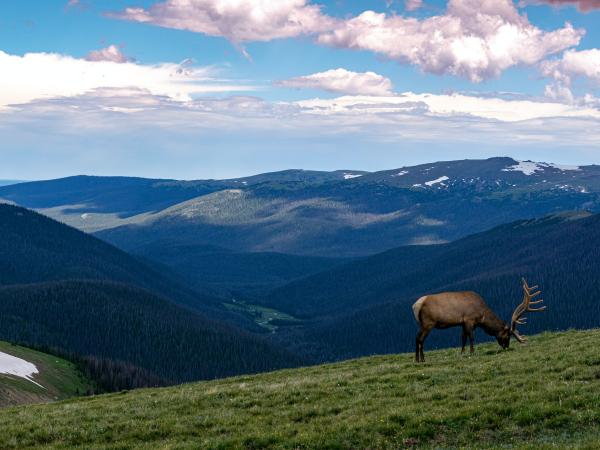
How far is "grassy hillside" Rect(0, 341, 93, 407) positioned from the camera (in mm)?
70500

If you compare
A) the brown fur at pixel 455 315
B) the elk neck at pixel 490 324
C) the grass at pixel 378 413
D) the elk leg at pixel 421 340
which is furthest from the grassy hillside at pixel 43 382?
the elk neck at pixel 490 324

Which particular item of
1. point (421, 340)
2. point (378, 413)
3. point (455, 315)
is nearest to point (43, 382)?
point (421, 340)

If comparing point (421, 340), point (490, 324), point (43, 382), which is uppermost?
point (490, 324)

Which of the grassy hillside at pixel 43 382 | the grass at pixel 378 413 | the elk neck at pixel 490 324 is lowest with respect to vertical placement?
the grassy hillside at pixel 43 382

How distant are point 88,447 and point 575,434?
1598cm

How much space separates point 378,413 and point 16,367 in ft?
214

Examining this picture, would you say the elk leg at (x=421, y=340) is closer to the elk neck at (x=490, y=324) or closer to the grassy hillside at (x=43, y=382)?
the elk neck at (x=490, y=324)

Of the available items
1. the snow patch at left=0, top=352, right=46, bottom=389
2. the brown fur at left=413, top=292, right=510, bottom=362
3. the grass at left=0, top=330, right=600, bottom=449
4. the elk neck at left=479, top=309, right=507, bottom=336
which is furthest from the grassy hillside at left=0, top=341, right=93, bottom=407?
the elk neck at left=479, top=309, right=507, bottom=336

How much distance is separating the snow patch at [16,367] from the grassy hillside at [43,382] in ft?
2.99

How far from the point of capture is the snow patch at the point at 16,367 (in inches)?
3159

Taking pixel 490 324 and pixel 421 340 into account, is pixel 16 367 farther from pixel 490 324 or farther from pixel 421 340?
pixel 490 324

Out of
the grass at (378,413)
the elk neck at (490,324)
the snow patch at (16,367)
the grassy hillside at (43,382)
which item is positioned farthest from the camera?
the snow patch at (16,367)

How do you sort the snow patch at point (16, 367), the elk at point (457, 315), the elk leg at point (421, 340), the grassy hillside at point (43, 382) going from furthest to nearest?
the snow patch at point (16, 367), the grassy hillside at point (43, 382), the elk at point (457, 315), the elk leg at point (421, 340)

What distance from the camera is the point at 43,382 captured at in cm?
8400
